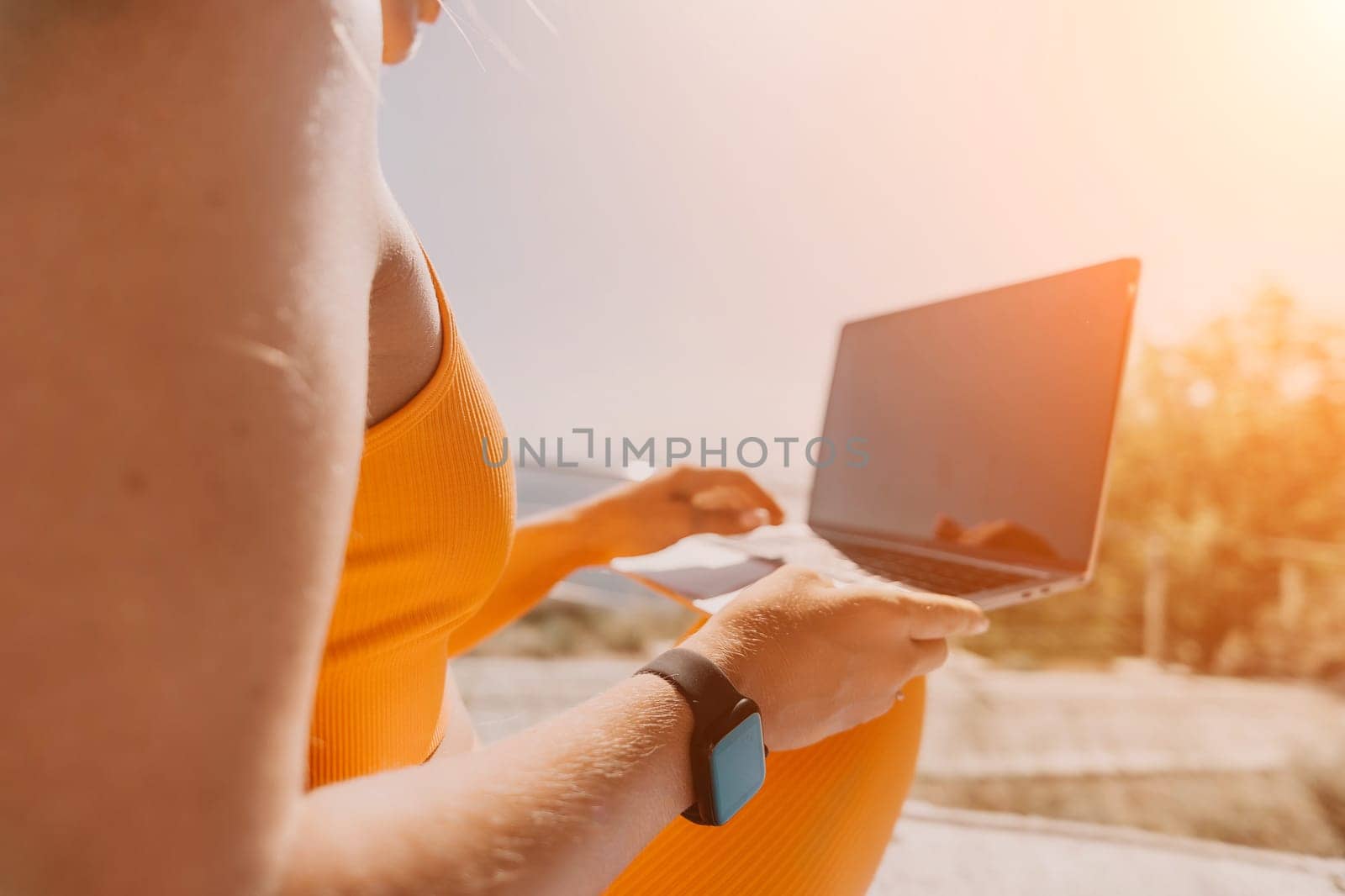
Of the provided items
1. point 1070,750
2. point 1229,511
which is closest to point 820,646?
point 1070,750

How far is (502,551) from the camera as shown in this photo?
0.69 meters

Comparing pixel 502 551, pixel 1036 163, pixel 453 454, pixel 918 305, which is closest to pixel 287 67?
pixel 453 454

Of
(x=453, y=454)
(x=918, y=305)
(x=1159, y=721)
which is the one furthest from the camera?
(x=1159, y=721)

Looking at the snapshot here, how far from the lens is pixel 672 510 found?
1.16 meters

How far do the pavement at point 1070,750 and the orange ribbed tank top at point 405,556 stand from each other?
1.32ft

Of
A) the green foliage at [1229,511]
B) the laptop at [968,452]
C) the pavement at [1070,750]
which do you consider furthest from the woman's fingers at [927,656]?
the green foliage at [1229,511]

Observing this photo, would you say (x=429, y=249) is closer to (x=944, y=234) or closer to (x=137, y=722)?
A: (x=137, y=722)

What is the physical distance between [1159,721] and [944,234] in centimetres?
190

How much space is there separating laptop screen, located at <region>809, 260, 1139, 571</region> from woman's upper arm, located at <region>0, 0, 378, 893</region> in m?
1.01

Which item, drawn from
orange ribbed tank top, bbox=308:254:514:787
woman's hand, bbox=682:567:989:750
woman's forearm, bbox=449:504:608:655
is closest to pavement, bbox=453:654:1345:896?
woman's forearm, bbox=449:504:608:655

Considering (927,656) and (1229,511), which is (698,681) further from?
(1229,511)

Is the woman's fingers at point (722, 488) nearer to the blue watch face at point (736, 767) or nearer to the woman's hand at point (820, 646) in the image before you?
the woman's hand at point (820, 646)

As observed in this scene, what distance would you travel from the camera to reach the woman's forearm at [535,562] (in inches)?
40.5

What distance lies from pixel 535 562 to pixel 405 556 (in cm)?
49
